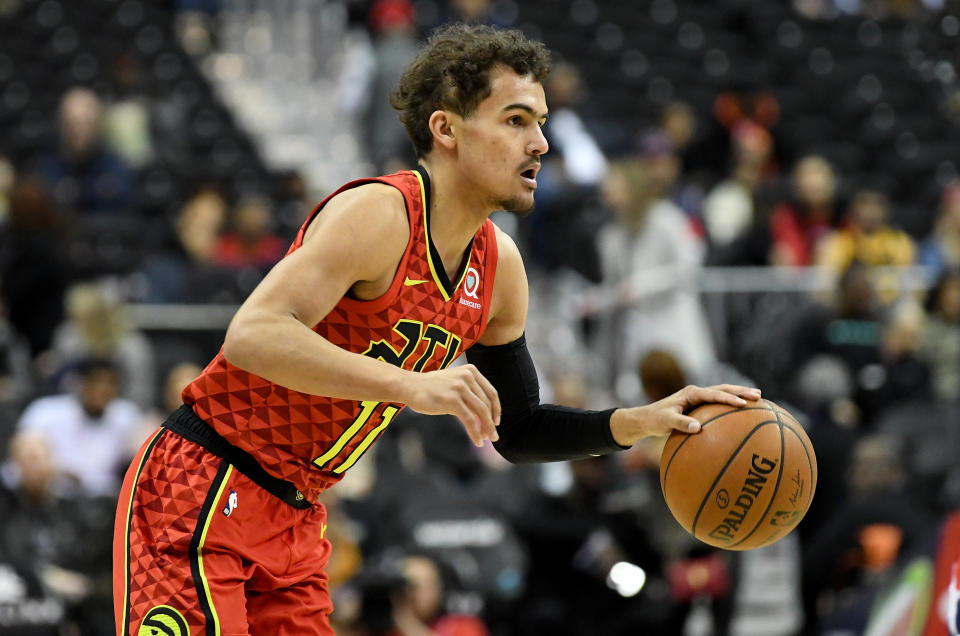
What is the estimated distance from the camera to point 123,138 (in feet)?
41.4

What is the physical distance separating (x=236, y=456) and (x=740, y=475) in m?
1.43

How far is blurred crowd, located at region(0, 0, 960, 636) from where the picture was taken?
26.1 ft

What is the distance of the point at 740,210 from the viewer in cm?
1178

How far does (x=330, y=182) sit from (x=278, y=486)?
10247 millimetres

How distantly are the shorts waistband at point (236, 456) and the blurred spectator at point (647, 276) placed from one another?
630 cm

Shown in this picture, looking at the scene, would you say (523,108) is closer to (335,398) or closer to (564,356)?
(335,398)

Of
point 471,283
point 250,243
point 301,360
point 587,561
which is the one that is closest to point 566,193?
point 250,243

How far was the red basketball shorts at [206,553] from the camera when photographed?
3.71 metres

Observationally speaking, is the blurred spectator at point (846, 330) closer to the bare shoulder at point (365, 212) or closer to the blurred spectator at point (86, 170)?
the blurred spectator at point (86, 170)

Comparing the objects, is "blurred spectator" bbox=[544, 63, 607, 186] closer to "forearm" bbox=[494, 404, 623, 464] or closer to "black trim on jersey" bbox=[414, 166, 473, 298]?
"forearm" bbox=[494, 404, 623, 464]

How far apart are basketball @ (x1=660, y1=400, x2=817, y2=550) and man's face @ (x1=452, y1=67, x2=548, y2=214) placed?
2.77ft

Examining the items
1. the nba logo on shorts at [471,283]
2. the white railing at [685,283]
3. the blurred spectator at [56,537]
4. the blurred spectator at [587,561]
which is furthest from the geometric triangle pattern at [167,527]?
the white railing at [685,283]

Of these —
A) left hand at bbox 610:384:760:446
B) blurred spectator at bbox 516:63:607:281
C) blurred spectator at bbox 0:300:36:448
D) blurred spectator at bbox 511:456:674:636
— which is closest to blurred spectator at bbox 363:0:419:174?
blurred spectator at bbox 516:63:607:281

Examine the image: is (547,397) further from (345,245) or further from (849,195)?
(345,245)
